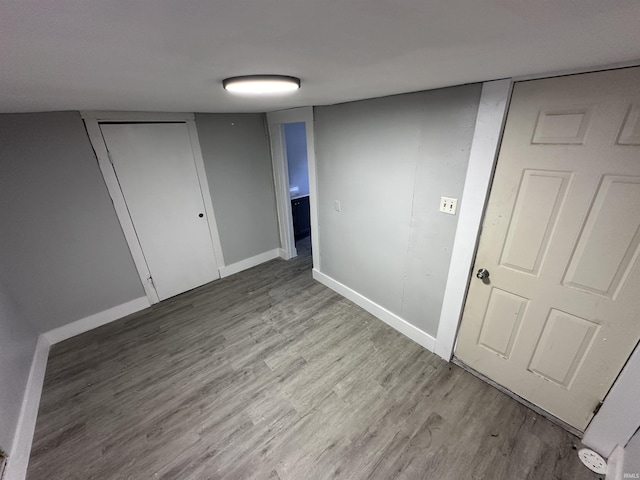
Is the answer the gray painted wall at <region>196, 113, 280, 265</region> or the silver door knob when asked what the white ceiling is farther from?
the gray painted wall at <region>196, 113, 280, 265</region>

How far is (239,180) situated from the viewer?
3.25 m

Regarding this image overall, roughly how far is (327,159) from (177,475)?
101 inches

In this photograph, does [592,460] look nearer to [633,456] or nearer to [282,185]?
[633,456]

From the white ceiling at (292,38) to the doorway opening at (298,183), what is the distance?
10.6 feet

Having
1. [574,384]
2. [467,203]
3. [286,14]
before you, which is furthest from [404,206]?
[286,14]

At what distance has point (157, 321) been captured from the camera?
2.71 meters

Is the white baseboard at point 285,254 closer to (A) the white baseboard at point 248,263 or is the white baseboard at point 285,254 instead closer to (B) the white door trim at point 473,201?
(A) the white baseboard at point 248,263

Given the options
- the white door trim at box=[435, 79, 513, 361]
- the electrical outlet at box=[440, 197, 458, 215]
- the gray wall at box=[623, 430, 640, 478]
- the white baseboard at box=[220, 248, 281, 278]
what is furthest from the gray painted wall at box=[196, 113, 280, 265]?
the gray wall at box=[623, 430, 640, 478]

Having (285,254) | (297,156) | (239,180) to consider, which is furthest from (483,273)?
(297,156)

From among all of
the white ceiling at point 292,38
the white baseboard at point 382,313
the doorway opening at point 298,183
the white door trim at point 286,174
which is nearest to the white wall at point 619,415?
the white baseboard at point 382,313

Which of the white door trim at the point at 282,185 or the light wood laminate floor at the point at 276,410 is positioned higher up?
the white door trim at the point at 282,185

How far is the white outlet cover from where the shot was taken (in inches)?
56.6

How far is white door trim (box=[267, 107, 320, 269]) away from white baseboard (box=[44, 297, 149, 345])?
6.11 feet

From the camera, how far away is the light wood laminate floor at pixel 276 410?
152 cm
